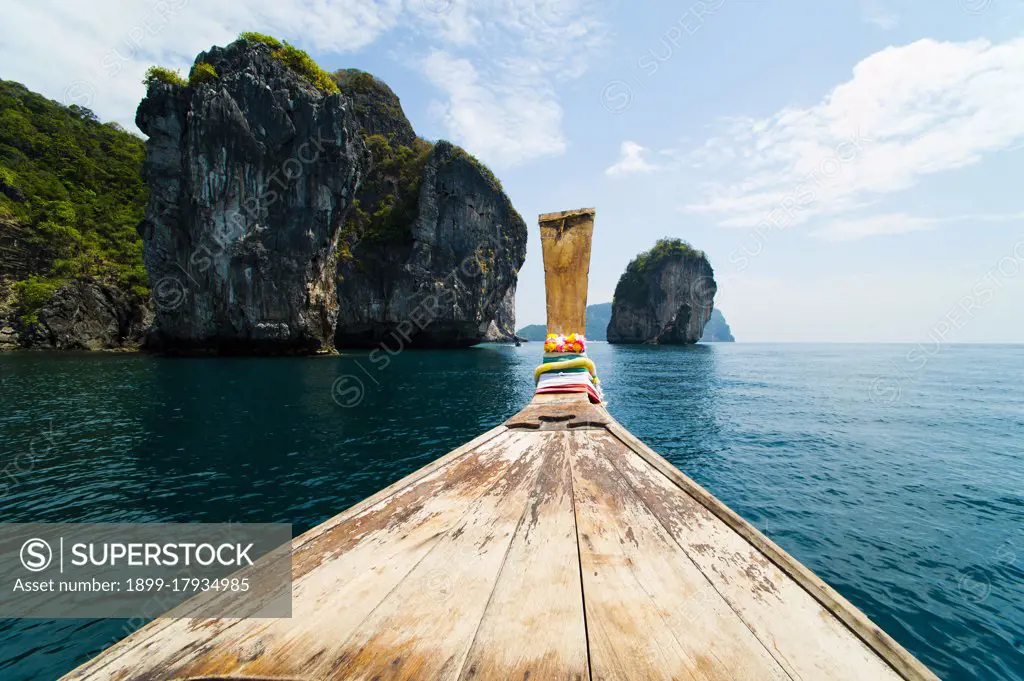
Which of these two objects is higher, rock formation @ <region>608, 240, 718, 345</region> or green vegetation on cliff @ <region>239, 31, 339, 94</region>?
green vegetation on cliff @ <region>239, 31, 339, 94</region>

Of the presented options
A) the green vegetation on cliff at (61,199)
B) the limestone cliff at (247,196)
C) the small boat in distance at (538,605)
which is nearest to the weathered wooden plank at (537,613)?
the small boat in distance at (538,605)

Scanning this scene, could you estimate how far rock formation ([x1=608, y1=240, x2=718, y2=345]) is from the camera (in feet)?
331

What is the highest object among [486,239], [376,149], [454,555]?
[376,149]

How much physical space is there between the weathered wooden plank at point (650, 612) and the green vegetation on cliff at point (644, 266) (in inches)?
4274

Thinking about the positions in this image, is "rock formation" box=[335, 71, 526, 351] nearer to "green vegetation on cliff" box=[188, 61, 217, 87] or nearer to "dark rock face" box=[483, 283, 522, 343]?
"green vegetation on cliff" box=[188, 61, 217, 87]

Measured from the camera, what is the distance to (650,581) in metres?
1.76

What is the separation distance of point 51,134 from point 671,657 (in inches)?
3917

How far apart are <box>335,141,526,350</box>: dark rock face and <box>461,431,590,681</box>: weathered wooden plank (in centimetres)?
5924

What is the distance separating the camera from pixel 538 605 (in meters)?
1.62

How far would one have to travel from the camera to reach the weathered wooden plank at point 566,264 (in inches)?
265

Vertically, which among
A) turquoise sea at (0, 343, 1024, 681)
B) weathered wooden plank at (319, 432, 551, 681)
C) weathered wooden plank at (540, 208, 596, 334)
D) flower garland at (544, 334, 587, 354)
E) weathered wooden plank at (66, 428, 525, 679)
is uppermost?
weathered wooden plank at (540, 208, 596, 334)

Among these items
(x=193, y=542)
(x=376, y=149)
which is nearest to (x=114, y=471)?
(x=193, y=542)

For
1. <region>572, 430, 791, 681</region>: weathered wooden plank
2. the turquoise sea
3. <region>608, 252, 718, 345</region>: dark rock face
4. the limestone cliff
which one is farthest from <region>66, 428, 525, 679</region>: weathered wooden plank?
<region>608, 252, 718, 345</region>: dark rock face

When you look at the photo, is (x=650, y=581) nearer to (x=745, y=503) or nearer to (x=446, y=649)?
(x=446, y=649)
